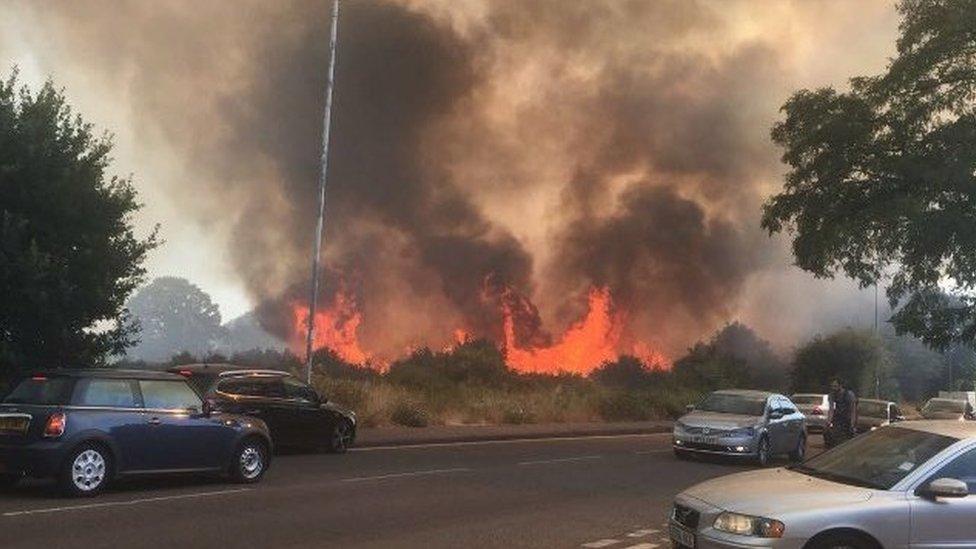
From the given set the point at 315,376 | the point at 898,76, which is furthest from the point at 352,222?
the point at 898,76

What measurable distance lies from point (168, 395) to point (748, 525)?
8.19 m

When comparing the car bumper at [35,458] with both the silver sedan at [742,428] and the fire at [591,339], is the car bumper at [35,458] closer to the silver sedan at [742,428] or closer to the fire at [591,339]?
the silver sedan at [742,428]

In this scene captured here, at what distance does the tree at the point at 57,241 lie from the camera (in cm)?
1655

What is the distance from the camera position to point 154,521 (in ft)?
32.4

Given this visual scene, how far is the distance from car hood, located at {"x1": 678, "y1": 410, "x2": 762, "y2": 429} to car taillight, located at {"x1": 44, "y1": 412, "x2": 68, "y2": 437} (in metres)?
11.9

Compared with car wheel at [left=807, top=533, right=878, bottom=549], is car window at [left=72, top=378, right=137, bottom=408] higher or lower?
higher

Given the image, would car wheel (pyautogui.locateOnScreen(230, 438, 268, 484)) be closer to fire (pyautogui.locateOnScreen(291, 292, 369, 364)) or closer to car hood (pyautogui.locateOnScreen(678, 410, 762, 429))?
car hood (pyautogui.locateOnScreen(678, 410, 762, 429))

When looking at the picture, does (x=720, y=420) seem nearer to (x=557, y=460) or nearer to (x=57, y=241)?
(x=557, y=460)

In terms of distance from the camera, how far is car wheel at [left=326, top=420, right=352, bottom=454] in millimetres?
18266

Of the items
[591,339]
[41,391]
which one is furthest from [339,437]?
[591,339]

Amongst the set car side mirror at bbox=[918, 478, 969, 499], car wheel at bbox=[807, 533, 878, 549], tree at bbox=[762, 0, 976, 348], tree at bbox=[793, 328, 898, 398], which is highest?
tree at bbox=[762, 0, 976, 348]

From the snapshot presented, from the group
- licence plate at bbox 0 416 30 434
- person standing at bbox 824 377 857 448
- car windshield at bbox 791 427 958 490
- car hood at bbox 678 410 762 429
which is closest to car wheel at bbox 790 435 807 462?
person standing at bbox 824 377 857 448

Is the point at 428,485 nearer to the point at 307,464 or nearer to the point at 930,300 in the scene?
the point at 307,464

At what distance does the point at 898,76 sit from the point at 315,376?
66.2ft
